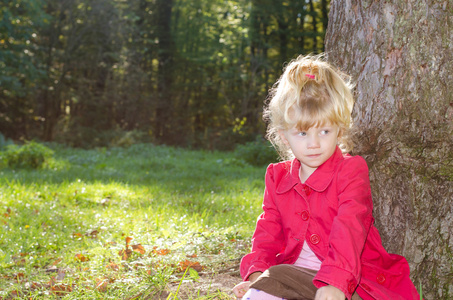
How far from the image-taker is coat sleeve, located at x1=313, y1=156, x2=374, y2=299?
6.05ft

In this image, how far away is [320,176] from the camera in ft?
6.96

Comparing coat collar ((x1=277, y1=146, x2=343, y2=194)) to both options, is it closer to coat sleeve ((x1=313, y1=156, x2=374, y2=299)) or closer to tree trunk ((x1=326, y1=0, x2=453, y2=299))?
coat sleeve ((x1=313, y1=156, x2=374, y2=299))

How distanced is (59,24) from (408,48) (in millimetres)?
17597

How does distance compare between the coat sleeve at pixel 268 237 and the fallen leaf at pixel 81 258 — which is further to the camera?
the fallen leaf at pixel 81 258

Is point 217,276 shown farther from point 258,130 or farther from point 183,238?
point 258,130

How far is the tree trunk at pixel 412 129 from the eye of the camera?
7.30 ft

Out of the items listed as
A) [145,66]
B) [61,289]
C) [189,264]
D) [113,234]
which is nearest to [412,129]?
[189,264]

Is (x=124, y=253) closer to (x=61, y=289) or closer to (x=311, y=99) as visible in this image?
(x=61, y=289)

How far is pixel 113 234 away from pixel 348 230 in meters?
2.49

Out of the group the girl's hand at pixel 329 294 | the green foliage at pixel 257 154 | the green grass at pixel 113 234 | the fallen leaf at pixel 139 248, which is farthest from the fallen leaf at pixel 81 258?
the green foliage at pixel 257 154

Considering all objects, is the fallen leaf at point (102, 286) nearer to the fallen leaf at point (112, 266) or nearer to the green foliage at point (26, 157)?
the fallen leaf at point (112, 266)

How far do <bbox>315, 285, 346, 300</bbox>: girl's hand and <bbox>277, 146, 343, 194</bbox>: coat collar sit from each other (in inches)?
19.4

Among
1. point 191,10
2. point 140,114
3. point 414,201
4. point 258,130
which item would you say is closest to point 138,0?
point 191,10

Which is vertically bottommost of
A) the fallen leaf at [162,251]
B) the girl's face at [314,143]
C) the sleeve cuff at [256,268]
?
the fallen leaf at [162,251]
